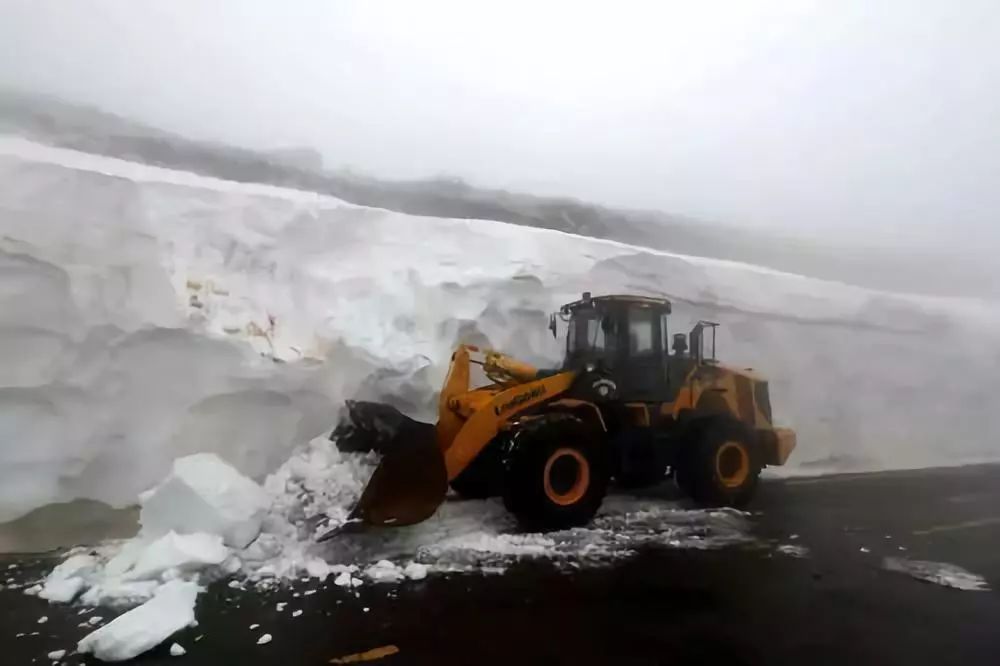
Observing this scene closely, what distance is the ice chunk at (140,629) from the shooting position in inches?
57.6

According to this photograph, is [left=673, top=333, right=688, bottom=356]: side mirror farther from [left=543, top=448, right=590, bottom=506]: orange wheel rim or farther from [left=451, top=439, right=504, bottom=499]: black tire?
[left=451, top=439, right=504, bottom=499]: black tire

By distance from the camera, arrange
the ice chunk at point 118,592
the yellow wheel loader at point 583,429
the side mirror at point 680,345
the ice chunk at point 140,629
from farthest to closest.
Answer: the side mirror at point 680,345 → the yellow wheel loader at point 583,429 → the ice chunk at point 118,592 → the ice chunk at point 140,629

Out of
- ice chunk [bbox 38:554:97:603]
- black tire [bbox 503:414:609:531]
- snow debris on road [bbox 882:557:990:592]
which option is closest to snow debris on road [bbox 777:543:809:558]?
snow debris on road [bbox 882:557:990:592]

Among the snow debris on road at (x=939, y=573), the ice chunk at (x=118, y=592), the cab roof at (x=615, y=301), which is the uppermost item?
the cab roof at (x=615, y=301)

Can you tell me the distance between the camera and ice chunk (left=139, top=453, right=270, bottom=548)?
179cm

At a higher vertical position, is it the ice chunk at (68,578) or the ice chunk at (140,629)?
the ice chunk at (68,578)

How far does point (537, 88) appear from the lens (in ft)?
7.47

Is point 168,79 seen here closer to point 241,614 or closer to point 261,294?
point 261,294

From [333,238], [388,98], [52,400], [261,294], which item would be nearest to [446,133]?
[388,98]

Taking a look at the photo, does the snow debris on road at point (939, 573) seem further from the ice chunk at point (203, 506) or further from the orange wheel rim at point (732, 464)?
the ice chunk at point (203, 506)

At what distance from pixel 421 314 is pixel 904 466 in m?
1.58

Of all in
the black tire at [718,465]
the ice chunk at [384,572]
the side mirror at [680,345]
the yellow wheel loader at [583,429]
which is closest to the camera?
the ice chunk at [384,572]

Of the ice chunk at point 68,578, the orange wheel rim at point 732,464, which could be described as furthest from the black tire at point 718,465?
the ice chunk at point 68,578

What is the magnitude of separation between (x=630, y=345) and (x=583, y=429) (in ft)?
1.08
